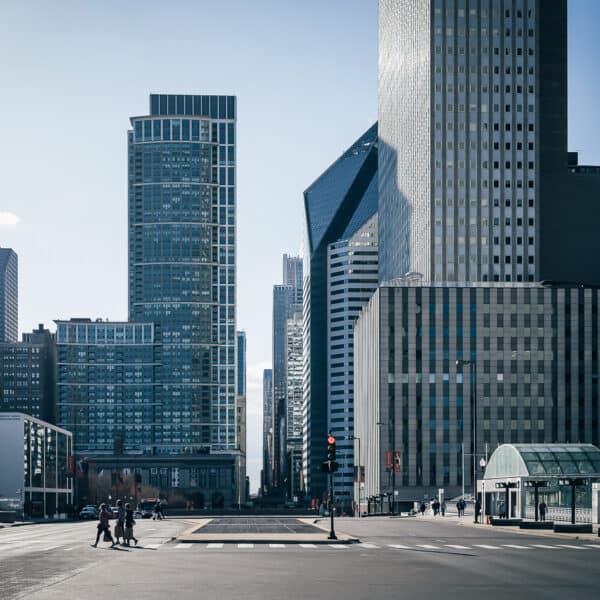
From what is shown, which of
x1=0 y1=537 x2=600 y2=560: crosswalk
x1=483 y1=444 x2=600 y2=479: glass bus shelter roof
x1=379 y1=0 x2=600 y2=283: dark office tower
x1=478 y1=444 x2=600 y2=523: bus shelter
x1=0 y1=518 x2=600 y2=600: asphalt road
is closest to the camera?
x1=0 y1=518 x2=600 y2=600: asphalt road

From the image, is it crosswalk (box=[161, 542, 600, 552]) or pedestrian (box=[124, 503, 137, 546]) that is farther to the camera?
pedestrian (box=[124, 503, 137, 546])

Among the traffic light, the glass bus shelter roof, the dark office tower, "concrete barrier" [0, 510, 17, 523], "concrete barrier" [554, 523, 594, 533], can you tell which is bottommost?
"concrete barrier" [0, 510, 17, 523]

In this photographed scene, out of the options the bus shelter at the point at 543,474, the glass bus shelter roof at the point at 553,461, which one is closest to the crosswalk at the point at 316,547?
the bus shelter at the point at 543,474

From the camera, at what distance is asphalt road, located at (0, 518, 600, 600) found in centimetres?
2645

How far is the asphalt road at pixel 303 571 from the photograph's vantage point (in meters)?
26.5

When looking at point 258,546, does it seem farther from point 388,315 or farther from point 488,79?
point 488,79

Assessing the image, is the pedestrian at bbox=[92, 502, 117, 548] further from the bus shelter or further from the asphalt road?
the bus shelter

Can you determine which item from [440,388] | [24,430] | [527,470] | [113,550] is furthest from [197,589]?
[24,430]

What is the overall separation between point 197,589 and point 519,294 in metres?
148

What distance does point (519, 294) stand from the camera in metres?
171

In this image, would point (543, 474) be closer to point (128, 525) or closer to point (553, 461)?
point (553, 461)

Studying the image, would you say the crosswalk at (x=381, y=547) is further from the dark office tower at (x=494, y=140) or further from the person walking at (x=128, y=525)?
the dark office tower at (x=494, y=140)

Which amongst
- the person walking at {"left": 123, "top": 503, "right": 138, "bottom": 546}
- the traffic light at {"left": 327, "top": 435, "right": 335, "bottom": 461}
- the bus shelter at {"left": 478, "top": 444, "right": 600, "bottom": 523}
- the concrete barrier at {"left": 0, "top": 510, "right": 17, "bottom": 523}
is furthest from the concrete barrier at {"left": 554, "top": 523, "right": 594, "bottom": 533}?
the concrete barrier at {"left": 0, "top": 510, "right": 17, "bottom": 523}

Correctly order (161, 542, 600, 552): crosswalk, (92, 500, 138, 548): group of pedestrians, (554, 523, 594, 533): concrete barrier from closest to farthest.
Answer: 1. (161, 542, 600, 552): crosswalk
2. (92, 500, 138, 548): group of pedestrians
3. (554, 523, 594, 533): concrete barrier
